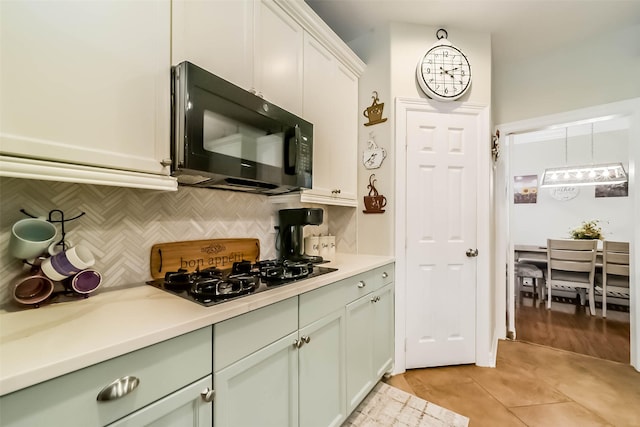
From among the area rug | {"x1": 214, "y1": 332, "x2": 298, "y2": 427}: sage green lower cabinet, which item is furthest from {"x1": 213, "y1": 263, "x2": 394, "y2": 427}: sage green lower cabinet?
the area rug

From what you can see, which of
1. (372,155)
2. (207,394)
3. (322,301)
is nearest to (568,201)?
(372,155)

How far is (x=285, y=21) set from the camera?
152cm

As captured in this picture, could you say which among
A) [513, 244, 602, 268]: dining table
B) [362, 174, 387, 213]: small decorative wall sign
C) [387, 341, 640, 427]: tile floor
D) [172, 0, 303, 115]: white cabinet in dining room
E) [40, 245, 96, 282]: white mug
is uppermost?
[172, 0, 303, 115]: white cabinet in dining room

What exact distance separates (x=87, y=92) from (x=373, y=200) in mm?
1798

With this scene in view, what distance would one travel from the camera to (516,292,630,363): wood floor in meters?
2.52

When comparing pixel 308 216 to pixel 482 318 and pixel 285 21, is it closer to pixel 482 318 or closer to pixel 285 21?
pixel 285 21

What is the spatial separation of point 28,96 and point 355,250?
6.63 feet

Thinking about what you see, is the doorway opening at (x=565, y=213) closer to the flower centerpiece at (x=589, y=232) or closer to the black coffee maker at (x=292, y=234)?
the flower centerpiece at (x=589, y=232)

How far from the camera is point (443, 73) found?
2.13 m

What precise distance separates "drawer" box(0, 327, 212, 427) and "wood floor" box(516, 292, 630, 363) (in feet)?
10.6

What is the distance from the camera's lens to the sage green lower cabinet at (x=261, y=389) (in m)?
0.85

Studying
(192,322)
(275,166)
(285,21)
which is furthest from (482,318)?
(285,21)

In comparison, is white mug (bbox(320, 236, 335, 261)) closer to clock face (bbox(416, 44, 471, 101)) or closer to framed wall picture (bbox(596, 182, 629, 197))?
clock face (bbox(416, 44, 471, 101))

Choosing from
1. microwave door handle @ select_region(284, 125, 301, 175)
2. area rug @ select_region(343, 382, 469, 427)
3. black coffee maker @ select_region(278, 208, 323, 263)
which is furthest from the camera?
black coffee maker @ select_region(278, 208, 323, 263)
